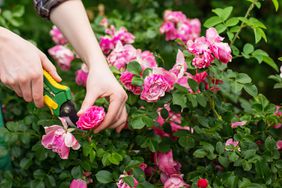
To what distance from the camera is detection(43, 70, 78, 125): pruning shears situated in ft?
4.92

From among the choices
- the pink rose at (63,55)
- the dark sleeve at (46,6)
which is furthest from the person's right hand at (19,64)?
the pink rose at (63,55)

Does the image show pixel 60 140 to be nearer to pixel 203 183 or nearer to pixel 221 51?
pixel 203 183

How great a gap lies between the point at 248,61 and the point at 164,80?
1.64m

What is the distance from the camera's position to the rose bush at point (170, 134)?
63.5 inches

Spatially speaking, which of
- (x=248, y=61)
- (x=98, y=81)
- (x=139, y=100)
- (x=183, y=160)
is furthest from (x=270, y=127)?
(x=248, y=61)

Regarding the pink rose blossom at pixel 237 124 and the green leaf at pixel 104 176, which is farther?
the pink rose blossom at pixel 237 124

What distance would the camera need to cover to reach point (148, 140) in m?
1.74

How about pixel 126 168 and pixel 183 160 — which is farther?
pixel 183 160

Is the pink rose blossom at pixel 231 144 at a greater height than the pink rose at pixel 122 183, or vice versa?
the pink rose blossom at pixel 231 144

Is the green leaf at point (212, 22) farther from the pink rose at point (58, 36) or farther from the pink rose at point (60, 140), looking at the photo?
the pink rose at point (58, 36)

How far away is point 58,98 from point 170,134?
1.55 ft

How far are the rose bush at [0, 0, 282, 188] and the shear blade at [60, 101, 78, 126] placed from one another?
0.04 m

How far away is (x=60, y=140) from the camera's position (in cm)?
160

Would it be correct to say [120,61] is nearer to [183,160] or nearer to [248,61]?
[183,160]
